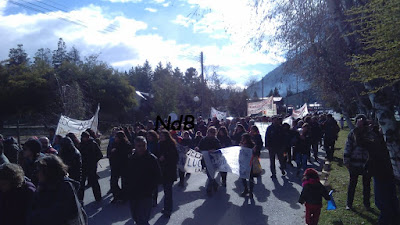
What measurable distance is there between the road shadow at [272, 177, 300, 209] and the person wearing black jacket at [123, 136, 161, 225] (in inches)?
138

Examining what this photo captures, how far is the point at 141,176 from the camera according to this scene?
4914 millimetres

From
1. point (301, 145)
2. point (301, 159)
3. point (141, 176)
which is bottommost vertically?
point (301, 159)

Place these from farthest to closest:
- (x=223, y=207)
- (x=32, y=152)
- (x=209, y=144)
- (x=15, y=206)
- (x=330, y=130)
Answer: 1. (x=330, y=130)
2. (x=209, y=144)
3. (x=223, y=207)
4. (x=32, y=152)
5. (x=15, y=206)

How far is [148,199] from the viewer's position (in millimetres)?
4988

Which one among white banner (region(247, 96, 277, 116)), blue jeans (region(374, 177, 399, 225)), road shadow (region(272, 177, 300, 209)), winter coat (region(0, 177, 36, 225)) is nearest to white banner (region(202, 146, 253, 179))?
road shadow (region(272, 177, 300, 209))

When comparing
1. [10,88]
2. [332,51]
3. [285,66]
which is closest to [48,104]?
[10,88]

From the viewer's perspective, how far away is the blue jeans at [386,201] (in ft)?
16.4

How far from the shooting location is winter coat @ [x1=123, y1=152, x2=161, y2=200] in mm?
4867

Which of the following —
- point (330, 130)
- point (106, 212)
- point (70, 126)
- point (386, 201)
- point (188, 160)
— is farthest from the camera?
point (330, 130)

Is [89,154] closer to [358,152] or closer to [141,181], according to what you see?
[141,181]

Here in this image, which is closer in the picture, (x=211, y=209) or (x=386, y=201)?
(x=386, y=201)

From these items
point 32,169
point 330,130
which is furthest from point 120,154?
point 330,130

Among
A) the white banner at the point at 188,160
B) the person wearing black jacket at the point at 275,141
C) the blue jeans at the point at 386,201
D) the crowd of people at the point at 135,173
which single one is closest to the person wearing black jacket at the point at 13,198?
the crowd of people at the point at 135,173

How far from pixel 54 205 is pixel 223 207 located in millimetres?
4450
